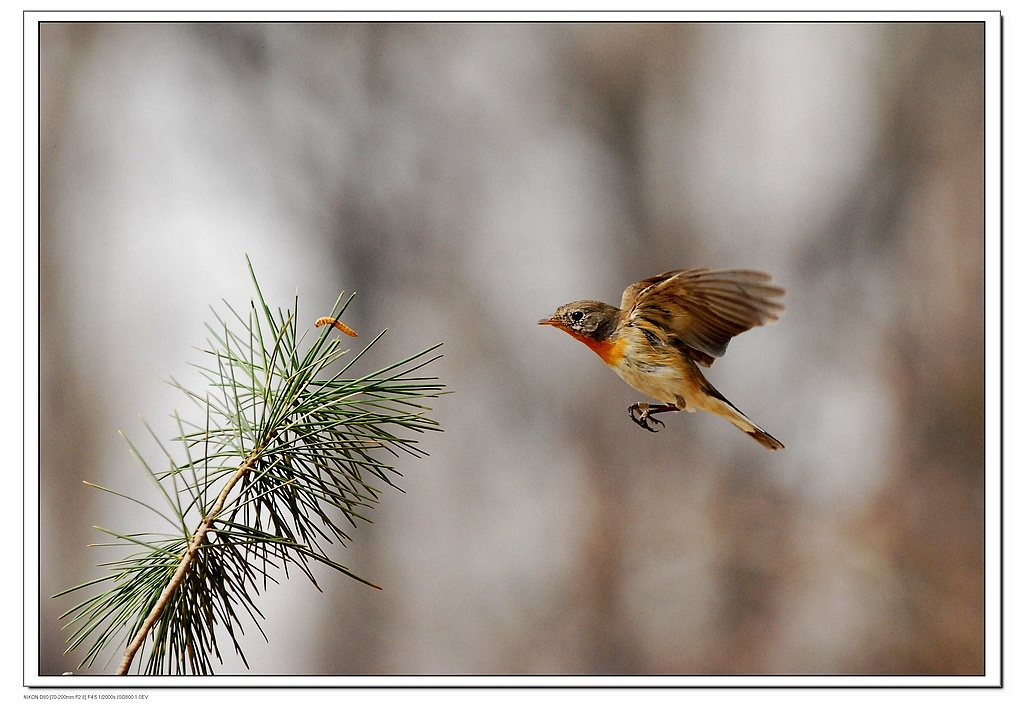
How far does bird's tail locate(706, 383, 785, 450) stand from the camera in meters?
0.97

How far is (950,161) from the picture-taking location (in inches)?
38.2

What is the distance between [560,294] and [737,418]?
0.99 feet

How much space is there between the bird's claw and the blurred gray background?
2 centimetres

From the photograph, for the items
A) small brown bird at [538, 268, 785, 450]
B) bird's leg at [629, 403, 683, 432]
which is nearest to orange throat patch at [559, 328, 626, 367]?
small brown bird at [538, 268, 785, 450]

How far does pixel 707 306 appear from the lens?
34.8 inches

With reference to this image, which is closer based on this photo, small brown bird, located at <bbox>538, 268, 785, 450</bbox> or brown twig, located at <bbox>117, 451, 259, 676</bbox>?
brown twig, located at <bbox>117, 451, 259, 676</bbox>

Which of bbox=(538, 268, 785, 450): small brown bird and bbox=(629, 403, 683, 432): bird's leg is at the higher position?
bbox=(538, 268, 785, 450): small brown bird

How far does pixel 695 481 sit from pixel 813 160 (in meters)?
0.48

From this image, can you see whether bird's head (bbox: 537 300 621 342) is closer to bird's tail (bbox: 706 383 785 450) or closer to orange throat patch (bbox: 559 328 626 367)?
orange throat patch (bbox: 559 328 626 367)

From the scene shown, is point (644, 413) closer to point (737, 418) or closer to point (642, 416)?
point (642, 416)

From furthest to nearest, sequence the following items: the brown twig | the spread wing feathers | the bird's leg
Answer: the bird's leg, the spread wing feathers, the brown twig

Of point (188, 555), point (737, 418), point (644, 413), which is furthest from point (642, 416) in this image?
point (188, 555)

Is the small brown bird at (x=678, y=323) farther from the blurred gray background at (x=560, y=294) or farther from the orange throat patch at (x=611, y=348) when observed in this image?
the blurred gray background at (x=560, y=294)
